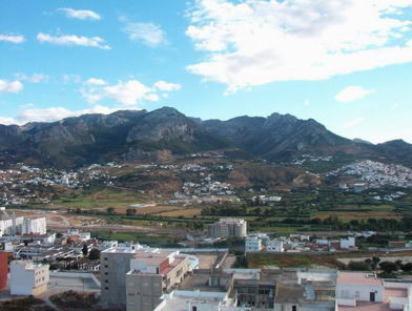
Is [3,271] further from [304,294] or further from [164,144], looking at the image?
[164,144]

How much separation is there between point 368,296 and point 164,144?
415 ft

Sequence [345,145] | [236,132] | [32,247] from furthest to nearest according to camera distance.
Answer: [236,132], [345,145], [32,247]

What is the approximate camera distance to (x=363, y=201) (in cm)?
8106

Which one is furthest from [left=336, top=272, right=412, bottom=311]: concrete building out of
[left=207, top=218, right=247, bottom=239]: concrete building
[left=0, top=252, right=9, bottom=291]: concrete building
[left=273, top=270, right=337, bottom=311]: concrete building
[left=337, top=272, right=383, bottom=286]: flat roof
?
[left=207, top=218, right=247, bottom=239]: concrete building

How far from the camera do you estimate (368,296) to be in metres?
20.9

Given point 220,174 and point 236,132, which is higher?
point 236,132

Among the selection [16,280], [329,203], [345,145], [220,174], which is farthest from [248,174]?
[16,280]

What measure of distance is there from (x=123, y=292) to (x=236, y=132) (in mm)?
166897

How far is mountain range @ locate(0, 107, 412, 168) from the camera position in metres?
140

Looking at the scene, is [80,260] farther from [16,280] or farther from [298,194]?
[298,194]

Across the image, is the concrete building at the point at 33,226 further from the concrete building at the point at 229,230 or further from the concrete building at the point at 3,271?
the concrete building at the point at 3,271


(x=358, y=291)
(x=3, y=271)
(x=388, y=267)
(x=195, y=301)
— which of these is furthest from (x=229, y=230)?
(x=358, y=291)

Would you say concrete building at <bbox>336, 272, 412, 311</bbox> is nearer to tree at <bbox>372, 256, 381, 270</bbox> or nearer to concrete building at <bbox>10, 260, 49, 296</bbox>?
tree at <bbox>372, 256, 381, 270</bbox>

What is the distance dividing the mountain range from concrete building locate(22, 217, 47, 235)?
72.0 metres
